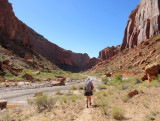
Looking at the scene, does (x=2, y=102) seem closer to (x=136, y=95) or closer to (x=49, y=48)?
(x=136, y=95)

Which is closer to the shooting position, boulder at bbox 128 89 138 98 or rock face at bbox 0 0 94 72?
boulder at bbox 128 89 138 98

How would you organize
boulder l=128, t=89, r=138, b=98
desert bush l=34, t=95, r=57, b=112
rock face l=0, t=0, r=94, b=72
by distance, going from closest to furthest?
desert bush l=34, t=95, r=57, b=112 → boulder l=128, t=89, r=138, b=98 → rock face l=0, t=0, r=94, b=72

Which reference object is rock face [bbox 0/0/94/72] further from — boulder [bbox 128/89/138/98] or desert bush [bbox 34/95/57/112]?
boulder [bbox 128/89/138/98]

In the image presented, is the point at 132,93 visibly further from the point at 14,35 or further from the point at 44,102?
the point at 14,35

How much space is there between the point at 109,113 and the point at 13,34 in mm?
45393

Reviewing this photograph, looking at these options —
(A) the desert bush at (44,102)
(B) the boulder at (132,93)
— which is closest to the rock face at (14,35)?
(A) the desert bush at (44,102)

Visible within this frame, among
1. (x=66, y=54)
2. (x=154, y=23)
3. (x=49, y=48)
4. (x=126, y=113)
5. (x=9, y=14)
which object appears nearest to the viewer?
(x=126, y=113)

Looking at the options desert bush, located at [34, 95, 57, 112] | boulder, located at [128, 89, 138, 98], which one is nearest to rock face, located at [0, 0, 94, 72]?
desert bush, located at [34, 95, 57, 112]

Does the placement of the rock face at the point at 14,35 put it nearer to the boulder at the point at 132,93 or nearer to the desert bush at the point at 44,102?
the desert bush at the point at 44,102

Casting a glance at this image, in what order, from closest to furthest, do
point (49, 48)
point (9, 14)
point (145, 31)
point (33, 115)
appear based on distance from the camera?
point (33, 115) < point (145, 31) < point (9, 14) < point (49, 48)

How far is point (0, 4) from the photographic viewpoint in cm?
4178

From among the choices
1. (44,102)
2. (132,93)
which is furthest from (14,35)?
(132,93)

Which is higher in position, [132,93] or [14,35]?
[14,35]

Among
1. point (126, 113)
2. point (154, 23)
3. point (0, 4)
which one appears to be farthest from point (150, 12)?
point (0, 4)
